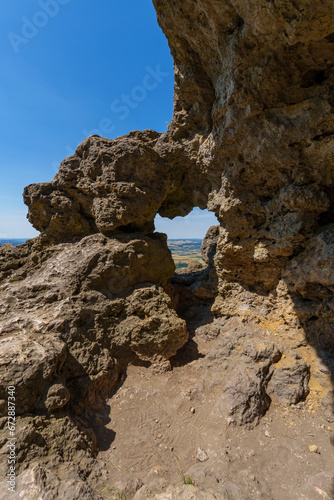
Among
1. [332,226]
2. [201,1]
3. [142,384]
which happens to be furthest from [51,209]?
[332,226]

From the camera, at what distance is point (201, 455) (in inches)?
174

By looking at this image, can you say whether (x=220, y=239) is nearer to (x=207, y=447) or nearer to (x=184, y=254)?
(x=207, y=447)

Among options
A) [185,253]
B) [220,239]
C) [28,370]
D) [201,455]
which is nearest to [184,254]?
[185,253]

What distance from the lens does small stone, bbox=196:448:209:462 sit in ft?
14.3

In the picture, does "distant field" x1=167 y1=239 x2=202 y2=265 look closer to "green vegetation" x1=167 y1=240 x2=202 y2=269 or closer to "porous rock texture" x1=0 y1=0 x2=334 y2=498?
"green vegetation" x1=167 y1=240 x2=202 y2=269

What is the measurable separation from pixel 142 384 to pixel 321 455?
4.32 meters

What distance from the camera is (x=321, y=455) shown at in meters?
4.19

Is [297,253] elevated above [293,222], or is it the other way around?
[293,222]

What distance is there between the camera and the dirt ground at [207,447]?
3.71 meters

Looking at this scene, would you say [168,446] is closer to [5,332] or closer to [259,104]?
[5,332]

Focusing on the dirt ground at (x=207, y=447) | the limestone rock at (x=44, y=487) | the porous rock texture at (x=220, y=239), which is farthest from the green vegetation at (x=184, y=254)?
the limestone rock at (x=44, y=487)

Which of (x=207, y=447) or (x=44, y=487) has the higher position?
(x=44, y=487)

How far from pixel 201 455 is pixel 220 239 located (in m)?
6.09

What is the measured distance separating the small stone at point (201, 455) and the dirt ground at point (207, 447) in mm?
19
